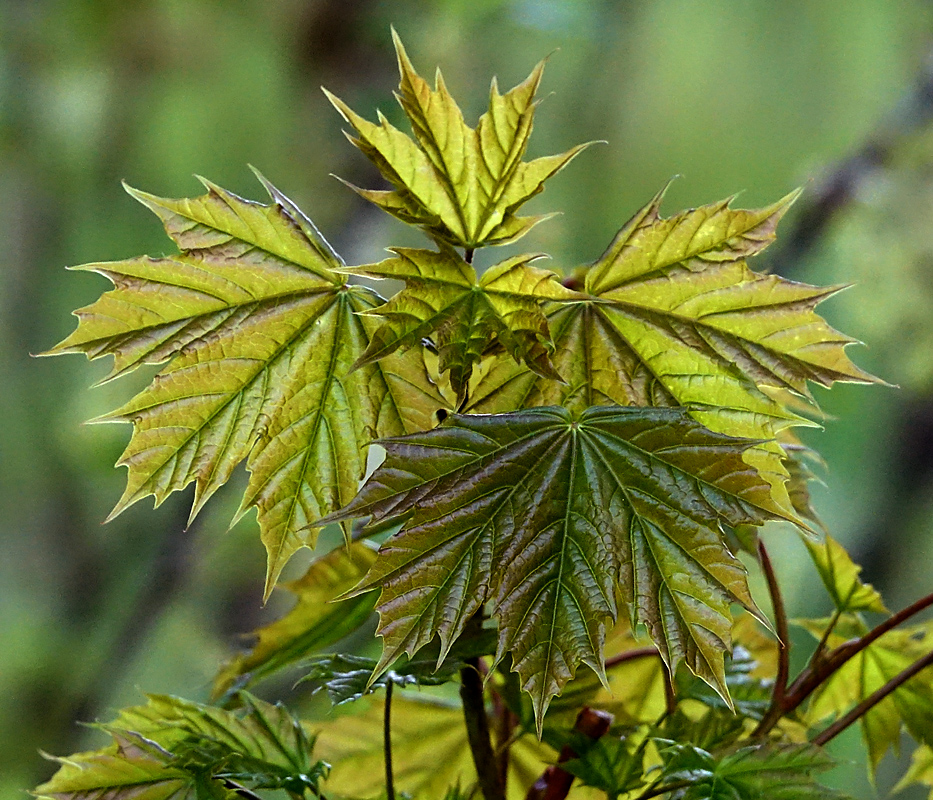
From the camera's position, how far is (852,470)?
2.46m

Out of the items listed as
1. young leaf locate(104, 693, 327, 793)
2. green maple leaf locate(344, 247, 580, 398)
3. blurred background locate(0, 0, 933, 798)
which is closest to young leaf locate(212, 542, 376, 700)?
young leaf locate(104, 693, 327, 793)

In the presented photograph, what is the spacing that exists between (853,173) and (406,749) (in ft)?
4.03

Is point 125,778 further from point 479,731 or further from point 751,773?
point 751,773

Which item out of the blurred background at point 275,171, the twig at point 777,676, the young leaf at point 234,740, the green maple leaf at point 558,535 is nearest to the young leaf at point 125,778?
the young leaf at point 234,740

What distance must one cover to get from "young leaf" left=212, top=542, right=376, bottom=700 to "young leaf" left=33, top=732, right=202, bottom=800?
8 cm

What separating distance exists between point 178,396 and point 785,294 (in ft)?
0.80

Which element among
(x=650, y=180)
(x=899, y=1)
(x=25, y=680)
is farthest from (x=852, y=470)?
(x=25, y=680)

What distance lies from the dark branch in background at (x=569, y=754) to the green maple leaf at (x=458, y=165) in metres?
0.21

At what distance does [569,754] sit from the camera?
403 millimetres

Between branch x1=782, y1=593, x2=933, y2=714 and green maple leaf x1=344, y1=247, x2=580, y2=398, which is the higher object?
green maple leaf x1=344, y1=247, x2=580, y2=398

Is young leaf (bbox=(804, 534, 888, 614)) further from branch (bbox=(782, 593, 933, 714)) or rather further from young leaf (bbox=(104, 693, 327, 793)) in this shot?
young leaf (bbox=(104, 693, 327, 793))

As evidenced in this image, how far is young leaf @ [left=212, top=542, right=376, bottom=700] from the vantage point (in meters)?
0.46

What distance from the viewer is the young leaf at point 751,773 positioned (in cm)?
35

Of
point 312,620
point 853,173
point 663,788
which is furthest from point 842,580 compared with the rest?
point 853,173
